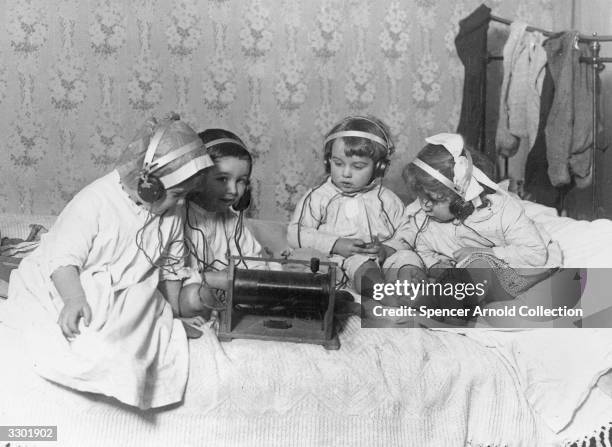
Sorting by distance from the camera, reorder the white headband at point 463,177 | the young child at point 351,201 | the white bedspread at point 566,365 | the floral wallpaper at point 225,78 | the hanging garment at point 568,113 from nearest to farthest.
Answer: the white bedspread at point 566,365 → the white headband at point 463,177 → the young child at point 351,201 → the hanging garment at point 568,113 → the floral wallpaper at point 225,78

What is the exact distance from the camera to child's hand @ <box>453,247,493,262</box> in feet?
6.60

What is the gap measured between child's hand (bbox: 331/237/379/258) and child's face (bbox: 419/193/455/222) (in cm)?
21

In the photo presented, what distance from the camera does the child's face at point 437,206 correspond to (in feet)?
7.05

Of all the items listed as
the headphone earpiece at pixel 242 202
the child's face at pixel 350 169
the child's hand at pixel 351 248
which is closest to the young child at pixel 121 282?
the headphone earpiece at pixel 242 202

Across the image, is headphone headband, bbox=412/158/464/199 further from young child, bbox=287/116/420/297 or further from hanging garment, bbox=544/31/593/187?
hanging garment, bbox=544/31/593/187

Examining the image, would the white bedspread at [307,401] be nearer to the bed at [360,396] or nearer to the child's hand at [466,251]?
the bed at [360,396]

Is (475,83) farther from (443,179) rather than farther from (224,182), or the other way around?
(224,182)

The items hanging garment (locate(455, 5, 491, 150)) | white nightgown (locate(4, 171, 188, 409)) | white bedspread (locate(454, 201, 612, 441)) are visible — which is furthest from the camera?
hanging garment (locate(455, 5, 491, 150))

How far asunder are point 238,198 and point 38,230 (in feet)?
2.99

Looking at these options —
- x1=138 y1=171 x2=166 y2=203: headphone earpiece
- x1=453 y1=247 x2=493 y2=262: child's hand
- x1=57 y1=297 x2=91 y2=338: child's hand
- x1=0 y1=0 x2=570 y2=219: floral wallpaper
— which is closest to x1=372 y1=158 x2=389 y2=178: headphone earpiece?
x1=453 y1=247 x2=493 y2=262: child's hand

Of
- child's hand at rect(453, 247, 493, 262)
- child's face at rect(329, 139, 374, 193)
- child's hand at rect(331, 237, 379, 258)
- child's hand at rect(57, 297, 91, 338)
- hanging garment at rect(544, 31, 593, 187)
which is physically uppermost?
hanging garment at rect(544, 31, 593, 187)

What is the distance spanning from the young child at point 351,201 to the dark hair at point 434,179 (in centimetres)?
22

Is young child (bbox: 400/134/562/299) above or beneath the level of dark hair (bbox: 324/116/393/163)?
beneath

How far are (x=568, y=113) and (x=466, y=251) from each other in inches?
39.5
